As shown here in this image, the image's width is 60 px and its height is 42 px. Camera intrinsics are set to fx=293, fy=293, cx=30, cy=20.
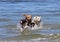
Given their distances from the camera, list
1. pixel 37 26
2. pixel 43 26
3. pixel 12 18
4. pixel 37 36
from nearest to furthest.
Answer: pixel 37 36, pixel 37 26, pixel 43 26, pixel 12 18

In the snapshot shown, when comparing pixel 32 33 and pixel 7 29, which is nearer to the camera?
pixel 32 33

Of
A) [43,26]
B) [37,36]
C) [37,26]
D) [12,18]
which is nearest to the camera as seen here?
[37,36]

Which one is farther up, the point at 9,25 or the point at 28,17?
the point at 28,17

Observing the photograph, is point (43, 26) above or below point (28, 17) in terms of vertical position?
below

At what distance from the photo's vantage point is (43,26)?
11.1m

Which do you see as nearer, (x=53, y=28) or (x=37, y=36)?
(x=37, y=36)

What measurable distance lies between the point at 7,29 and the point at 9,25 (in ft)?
2.52

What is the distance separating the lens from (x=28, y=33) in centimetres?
973

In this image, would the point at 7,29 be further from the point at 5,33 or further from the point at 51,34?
the point at 51,34

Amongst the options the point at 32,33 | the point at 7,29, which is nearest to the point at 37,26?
the point at 32,33

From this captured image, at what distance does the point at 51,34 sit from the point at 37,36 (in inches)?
19.1

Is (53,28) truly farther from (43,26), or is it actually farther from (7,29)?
(7,29)

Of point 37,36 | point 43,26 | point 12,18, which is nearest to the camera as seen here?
point 37,36

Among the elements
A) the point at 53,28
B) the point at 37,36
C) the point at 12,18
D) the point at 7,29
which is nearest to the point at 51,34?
the point at 37,36
